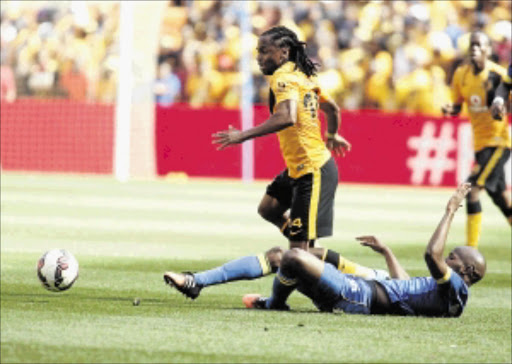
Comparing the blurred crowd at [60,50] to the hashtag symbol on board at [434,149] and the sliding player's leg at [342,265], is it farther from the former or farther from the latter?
the sliding player's leg at [342,265]

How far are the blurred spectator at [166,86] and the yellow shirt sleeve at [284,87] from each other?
1835 cm

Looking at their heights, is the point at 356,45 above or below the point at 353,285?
above

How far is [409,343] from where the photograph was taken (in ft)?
26.1

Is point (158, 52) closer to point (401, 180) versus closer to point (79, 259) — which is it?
point (401, 180)

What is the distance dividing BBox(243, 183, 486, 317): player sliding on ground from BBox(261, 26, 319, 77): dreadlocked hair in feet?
5.30

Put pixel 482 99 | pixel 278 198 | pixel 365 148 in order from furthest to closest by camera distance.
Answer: pixel 365 148, pixel 482 99, pixel 278 198

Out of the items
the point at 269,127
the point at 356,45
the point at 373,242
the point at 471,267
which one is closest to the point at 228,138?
the point at 269,127

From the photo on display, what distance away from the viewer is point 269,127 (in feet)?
29.9

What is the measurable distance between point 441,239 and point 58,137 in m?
19.0

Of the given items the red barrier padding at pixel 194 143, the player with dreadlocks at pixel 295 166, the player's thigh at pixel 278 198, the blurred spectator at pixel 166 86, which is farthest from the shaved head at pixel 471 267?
the blurred spectator at pixel 166 86

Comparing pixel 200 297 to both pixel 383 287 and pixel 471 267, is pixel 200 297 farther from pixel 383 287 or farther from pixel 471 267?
pixel 471 267

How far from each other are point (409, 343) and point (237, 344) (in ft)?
3.57

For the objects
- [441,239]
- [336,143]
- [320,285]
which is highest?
[336,143]

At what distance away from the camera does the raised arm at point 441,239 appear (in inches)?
334
